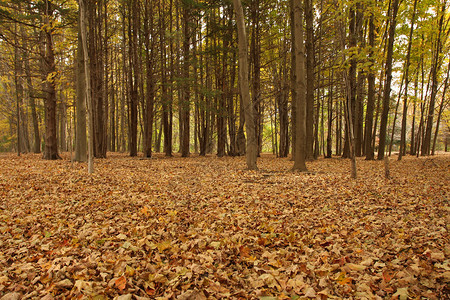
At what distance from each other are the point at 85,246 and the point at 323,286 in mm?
3002

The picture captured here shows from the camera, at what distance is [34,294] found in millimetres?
2355

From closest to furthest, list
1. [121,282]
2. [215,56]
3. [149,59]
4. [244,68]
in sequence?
[121,282] → [244,68] → [149,59] → [215,56]

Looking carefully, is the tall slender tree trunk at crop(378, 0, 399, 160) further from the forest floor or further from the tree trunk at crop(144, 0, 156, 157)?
the tree trunk at crop(144, 0, 156, 157)

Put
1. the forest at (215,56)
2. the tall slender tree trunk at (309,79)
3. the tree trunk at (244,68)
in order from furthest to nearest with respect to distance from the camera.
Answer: the tall slender tree trunk at (309,79)
the forest at (215,56)
the tree trunk at (244,68)

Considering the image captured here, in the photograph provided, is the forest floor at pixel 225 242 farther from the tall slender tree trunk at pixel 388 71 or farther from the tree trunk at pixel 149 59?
the tree trunk at pixel 149 59

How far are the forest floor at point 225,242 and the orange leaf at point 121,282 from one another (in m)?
0.01

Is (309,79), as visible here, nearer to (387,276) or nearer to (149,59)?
(149,59)

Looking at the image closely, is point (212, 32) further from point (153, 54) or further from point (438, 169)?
point (438, 169)

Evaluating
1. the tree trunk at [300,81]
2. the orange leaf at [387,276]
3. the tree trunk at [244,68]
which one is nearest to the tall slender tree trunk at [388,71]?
the tree trunk at [300,81]

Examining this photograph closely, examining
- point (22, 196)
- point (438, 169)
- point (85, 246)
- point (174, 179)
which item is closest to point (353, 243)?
point (85, 246)

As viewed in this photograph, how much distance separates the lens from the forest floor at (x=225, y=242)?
2.46 meters

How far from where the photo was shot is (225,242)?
3451 mm

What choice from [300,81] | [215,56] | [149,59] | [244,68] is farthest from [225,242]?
[215,56]

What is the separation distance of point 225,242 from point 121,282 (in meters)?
1.42
